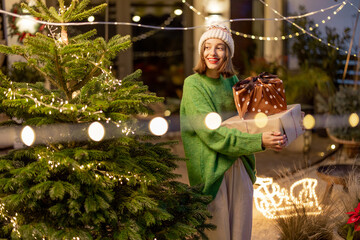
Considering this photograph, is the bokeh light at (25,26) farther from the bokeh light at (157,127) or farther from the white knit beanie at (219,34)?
the white knit beanie at (219,34)

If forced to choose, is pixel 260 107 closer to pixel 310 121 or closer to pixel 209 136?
pixel 209 136

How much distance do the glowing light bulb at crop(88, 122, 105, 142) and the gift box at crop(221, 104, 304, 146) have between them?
2.16 ft

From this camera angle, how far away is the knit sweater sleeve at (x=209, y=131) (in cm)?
225

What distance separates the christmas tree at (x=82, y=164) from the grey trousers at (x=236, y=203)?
33cm

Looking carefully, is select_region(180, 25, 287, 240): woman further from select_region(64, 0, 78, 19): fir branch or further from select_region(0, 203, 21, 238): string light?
select_region(0, 203, 21, 238): string light

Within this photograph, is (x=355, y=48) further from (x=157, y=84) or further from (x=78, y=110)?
(x=78, y=110)

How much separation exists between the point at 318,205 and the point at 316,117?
3.93 metres

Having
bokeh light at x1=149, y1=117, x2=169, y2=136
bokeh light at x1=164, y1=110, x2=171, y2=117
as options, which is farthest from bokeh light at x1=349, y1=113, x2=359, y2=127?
bokeh light at x1=164, y1=110, x2=171, y2=117

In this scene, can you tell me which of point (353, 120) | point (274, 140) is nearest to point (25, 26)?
point (274, 140)

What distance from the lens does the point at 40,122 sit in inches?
75.0

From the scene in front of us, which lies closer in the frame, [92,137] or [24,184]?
[24,184]

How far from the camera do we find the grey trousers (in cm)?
249

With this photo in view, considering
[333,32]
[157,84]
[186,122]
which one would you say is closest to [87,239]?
[186,122]

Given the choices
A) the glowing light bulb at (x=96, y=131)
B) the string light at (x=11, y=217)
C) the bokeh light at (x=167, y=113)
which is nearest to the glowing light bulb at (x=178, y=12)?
the bokeh light at (x=167, y=113)
